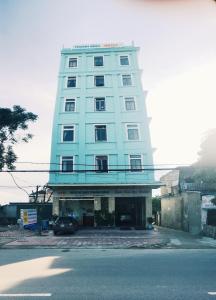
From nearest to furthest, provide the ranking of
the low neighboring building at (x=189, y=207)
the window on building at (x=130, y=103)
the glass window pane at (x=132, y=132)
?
1. the low neighboring building at (x=189, y=207)
2. the glass window pane at (x=132, y=132)
3. the window on building at (x=130, y=103)

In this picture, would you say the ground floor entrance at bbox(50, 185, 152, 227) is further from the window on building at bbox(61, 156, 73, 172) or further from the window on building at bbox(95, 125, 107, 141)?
the window on building at bbox(95, 125, 107, 141)

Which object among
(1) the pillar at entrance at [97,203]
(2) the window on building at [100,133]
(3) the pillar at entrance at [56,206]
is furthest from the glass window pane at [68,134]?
(1) the pillar at entrance at [97,203]

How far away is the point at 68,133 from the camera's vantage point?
3419cm

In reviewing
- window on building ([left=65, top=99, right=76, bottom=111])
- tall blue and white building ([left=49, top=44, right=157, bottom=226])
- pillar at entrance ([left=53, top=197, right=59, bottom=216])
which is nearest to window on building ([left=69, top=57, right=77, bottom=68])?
tall blue and white building ([left=49, top=44, right=157, bottom=226])

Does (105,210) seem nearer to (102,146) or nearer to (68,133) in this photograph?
(102,146)

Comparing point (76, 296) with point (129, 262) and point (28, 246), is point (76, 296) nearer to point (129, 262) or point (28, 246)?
point (129, 262)

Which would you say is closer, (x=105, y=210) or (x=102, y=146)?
(x=105, y=210)

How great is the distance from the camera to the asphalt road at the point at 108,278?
7.75 meters

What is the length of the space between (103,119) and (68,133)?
3.68 meters

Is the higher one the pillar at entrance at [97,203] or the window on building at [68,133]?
the window on building at [68,133]

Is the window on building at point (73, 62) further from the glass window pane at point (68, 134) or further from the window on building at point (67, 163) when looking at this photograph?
the window on building at point (67, 163)

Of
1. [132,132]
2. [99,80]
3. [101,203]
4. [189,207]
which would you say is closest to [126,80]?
[99,80]

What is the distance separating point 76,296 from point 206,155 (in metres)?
15.9

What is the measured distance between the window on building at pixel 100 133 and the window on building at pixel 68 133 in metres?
2.35
